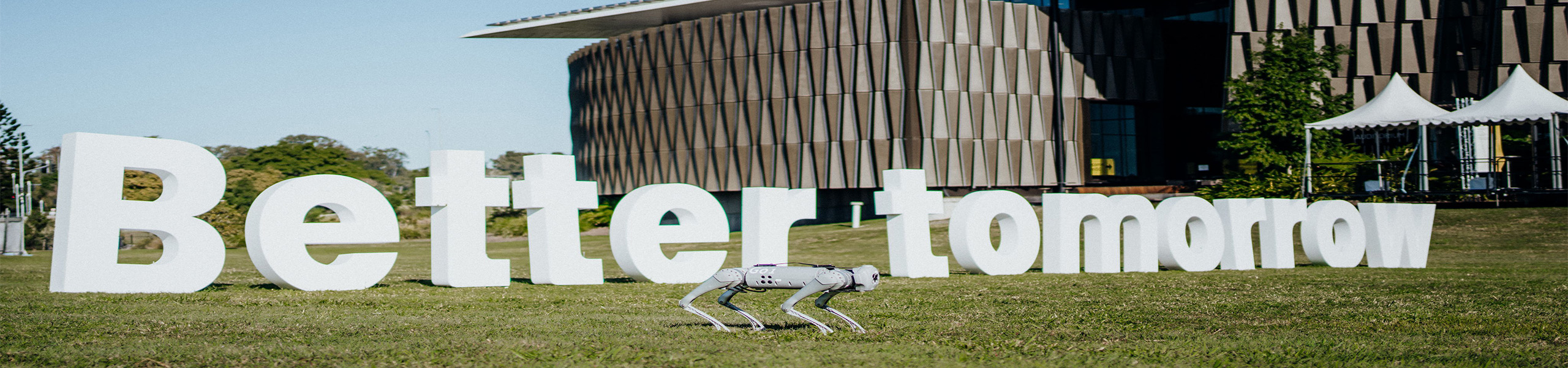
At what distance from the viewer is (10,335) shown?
7.71 meters

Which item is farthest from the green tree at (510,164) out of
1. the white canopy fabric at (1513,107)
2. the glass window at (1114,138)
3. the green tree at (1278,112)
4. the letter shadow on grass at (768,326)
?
the letter shadow on grass at (768,326)

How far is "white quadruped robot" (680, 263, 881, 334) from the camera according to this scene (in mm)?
7431

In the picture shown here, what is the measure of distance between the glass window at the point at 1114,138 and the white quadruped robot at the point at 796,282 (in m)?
46.8

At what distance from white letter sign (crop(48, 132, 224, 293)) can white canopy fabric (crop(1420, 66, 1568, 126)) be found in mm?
22381

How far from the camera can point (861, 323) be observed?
29.1 feet

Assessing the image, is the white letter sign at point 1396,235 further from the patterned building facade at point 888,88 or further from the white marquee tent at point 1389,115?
the patterned building facade at point 888,88

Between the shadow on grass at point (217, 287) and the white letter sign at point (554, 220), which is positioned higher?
the white letter sign at point (554, 220)

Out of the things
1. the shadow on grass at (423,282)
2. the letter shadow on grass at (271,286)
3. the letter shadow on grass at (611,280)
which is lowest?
the letter shadow on grass at (611,280)

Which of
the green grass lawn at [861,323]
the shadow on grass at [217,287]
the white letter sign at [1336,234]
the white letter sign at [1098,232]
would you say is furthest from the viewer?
the white letter sign at [1336,234]

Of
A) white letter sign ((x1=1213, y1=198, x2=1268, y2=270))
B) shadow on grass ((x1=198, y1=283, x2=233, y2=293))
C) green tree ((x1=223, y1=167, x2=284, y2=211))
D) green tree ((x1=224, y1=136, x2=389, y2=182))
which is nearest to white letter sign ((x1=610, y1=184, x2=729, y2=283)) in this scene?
shadow on grass ((x1=198, y1=283, x2=233, y2=293))

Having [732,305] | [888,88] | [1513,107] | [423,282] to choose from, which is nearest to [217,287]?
Answer: [423,282]

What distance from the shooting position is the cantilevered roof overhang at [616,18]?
169 feet

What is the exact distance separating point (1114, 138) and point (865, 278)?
47.7 m

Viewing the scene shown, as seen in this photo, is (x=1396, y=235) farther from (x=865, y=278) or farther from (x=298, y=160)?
(x=298, y=160)
